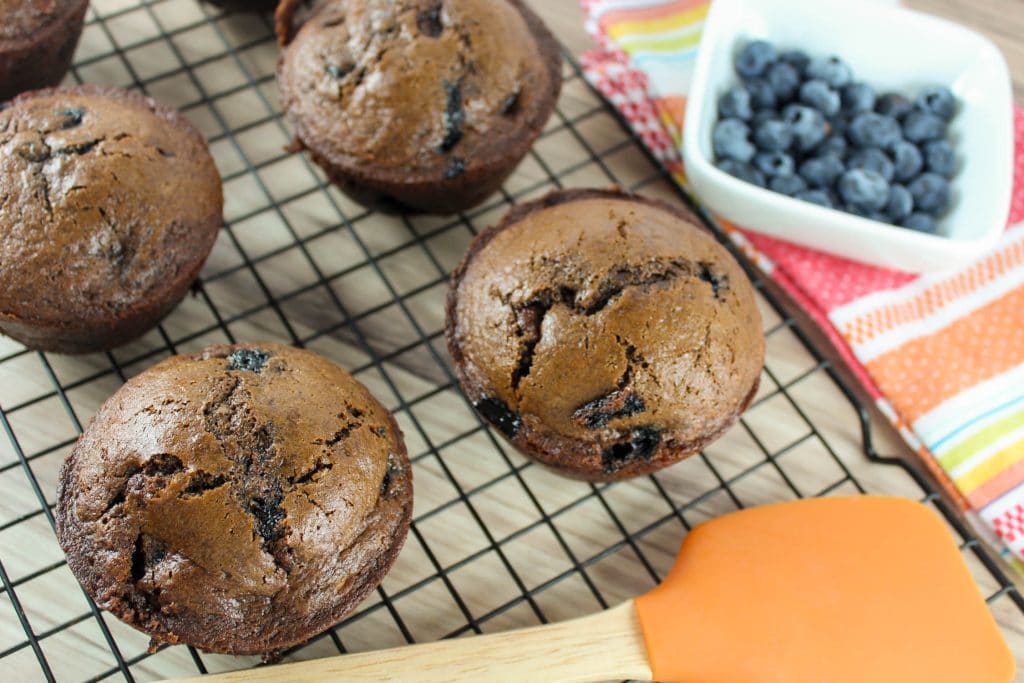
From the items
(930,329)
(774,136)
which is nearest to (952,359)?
(930,329)

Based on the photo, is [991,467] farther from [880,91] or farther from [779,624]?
Result: [880,91]

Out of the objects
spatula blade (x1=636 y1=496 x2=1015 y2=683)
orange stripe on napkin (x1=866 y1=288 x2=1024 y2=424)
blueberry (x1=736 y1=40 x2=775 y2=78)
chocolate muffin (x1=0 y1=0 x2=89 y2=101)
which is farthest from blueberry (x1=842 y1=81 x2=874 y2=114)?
chocolate muffin (x1=0 y1=0 x2=89 y2=101)

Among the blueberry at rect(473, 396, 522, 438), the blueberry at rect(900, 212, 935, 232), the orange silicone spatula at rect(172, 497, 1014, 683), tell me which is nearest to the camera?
the orange silicone spatula at rect(172, 497, 1014, 683)

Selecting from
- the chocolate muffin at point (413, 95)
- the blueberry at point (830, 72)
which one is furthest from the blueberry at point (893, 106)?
the chocolate muffin at point (413, 95)

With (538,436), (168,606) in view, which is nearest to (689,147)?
(538,436)

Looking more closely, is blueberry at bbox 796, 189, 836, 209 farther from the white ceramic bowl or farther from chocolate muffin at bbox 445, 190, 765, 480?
chocolate muffin at bbox 445, 190, 765, 480
